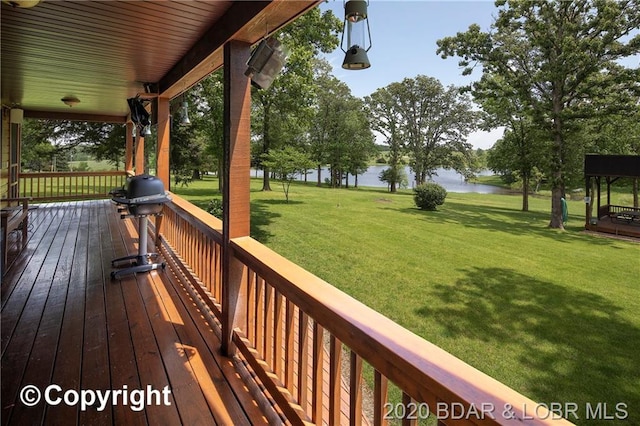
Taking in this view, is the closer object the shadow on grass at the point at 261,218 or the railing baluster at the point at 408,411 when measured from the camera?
the railing baluster at the point at 408,411

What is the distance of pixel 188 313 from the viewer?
289cm

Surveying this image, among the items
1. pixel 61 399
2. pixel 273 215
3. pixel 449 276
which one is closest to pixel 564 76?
pixel 449 276

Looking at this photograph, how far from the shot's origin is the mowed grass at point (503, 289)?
3.73 metres

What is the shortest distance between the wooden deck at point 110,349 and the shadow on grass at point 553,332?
306 cm

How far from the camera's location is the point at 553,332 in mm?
4559

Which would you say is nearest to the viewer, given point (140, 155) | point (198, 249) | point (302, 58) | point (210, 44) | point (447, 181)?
point (210, 44)

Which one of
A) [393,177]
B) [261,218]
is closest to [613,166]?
[261,218]

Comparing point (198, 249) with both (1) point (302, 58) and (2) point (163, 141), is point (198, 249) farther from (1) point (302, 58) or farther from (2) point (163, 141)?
(1) point (302, 58)

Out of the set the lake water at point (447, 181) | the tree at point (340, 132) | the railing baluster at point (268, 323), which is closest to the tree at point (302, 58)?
the railing baluster at point (268, 323)

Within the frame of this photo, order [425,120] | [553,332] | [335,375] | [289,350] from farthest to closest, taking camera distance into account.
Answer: [425,120], [553,332], [289,350], [335,375]

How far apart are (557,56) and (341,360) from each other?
14.5 meters

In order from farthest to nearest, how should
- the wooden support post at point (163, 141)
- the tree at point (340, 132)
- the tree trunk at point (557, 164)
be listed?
the tree at point (340, 132) < the tree trunk at point (557, 164) < the wooden support post at point (163, 141)

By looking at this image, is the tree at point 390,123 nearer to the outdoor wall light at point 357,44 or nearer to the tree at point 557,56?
the tree at point 557,56

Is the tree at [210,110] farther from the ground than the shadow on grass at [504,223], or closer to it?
farther from the ground
